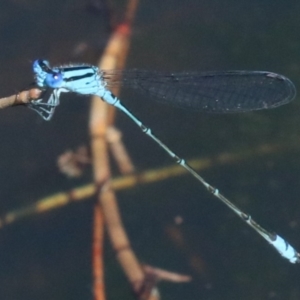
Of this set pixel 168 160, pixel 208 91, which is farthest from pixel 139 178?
pixel 208 91

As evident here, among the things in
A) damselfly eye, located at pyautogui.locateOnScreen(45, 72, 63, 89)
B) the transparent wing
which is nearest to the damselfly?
the transparent wing

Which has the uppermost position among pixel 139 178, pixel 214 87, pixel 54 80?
pixel 54 80

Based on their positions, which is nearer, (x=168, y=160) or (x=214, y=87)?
(x=214, y=87)

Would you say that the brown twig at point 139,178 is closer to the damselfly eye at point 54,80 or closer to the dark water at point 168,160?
the dark water at point 168,160

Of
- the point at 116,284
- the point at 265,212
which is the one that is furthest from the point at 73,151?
the point at 265,212

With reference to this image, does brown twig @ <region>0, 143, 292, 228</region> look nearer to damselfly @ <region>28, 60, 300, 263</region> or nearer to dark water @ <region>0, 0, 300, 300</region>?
dark water @ <region>0, 0, 300, 300</region>

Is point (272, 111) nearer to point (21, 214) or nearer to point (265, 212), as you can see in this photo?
point (265, 212)

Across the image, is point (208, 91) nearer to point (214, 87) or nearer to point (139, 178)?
point (214, 87)
